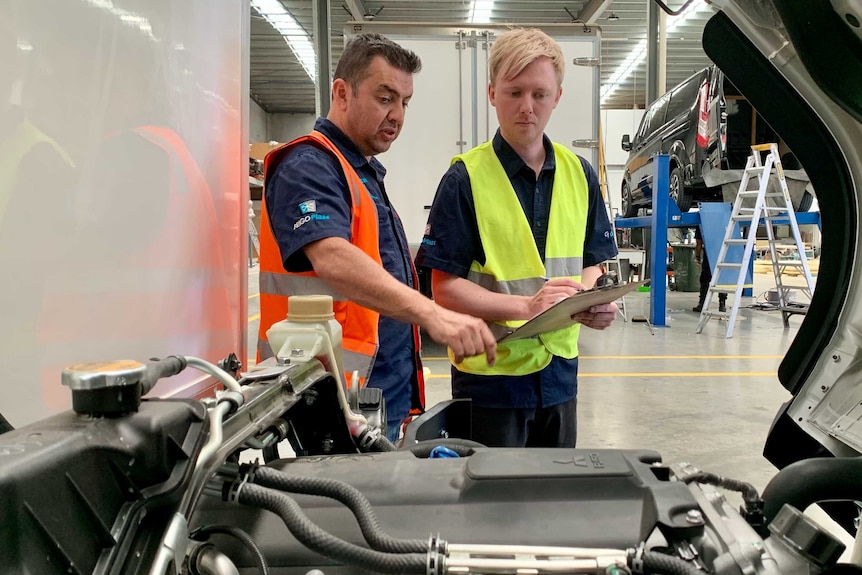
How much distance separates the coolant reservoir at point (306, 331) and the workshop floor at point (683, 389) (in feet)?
5.03

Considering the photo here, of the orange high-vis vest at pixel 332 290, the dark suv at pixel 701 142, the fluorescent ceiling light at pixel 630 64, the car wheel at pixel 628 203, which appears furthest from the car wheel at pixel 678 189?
the orange high-vis vest at pixel 332 290

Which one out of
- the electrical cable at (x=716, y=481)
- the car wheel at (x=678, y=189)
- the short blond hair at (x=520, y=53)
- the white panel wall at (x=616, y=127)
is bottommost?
the electrical cable at (x=716, y=481)

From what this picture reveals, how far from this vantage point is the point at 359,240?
1.60 m

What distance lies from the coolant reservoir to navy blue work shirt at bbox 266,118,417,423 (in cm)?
29

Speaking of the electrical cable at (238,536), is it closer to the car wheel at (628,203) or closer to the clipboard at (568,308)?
the clipboard at (568,308)

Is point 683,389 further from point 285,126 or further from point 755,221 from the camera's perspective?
point 285,126

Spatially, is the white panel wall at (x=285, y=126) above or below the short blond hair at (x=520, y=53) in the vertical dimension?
above

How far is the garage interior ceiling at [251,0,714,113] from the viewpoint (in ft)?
38.1

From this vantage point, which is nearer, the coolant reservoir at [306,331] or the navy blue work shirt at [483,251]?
the coolant reservoir at [306,331]

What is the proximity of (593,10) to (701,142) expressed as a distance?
6329 millimetres

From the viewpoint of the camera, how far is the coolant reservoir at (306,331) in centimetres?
114

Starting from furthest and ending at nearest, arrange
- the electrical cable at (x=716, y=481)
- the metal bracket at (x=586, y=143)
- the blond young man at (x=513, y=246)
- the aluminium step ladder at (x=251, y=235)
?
the metal bracket at (x=586, y=143)
the aluminium step ladder at (x=251, y=235)
the blond young man at (x=513, y=246)
the electrical cable at (x=716, y=481)

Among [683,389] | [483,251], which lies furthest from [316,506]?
[683,389]

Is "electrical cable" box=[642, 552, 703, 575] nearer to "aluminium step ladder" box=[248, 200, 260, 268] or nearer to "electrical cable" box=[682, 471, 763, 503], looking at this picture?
"electrical cable" box=[682, 471, 763, 503]
